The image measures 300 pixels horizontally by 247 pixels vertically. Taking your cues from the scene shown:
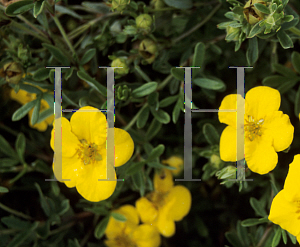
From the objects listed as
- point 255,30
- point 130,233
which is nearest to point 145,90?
point 255,30

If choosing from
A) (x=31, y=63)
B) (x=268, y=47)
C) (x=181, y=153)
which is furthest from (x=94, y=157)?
(x=268, y=47)

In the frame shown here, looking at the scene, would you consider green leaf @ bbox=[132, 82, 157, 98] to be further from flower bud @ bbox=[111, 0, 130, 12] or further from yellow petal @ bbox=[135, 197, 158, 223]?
yellow petal @ bbox=[135, 197, 158, 223]

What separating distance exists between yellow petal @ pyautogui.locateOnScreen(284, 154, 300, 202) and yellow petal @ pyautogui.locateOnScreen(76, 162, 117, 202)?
571 mm

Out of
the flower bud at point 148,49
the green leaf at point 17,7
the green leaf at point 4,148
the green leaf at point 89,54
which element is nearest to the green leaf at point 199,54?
the flower bud at point 148,49

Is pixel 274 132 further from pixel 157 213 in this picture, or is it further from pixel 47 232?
pixel 47 232

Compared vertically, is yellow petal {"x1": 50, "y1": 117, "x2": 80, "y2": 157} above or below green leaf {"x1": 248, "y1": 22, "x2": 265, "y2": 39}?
below

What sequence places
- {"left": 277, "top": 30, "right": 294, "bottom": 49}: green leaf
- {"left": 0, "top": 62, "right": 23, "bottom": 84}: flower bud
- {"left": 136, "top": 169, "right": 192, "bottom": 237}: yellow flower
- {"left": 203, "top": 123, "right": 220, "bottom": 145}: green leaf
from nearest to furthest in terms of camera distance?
{"left": 277, "top": 30, "right": 294, "bottom": 49}: green leaf, {"left": 0, "top": 62, "right": 23, "bottom": 84}: flower bud, {"left": 203, "top": 123, "right": 220, "bottom": 145}: green leaf, {"left": 136, "top": 169, "right": 192, "bottom": 237}: yellow flower

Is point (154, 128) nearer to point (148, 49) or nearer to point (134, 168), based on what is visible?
point (134, 168)

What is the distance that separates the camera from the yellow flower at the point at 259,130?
114 centimetres

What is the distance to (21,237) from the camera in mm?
1493

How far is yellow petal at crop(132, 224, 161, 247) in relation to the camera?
164cm

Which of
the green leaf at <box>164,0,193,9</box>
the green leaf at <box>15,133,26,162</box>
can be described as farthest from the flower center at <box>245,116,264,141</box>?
the green leaf at <box>15,133,26,162</box>

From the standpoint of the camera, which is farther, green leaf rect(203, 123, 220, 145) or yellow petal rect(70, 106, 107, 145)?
green leaf rect(203, 123, 220, 145)

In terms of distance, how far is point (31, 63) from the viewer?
4.51 ft
